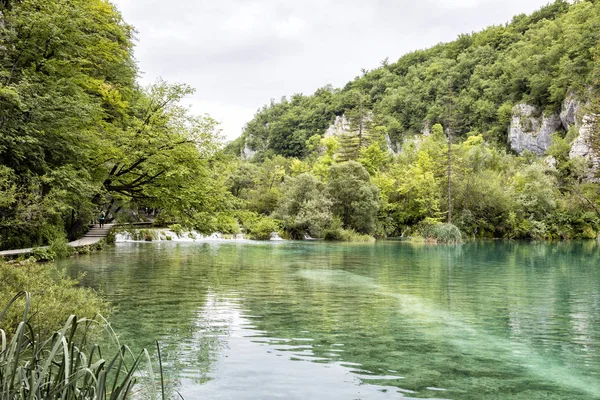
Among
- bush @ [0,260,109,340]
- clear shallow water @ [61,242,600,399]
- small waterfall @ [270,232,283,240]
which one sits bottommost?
clear shallow water @ [61,242,600,399]

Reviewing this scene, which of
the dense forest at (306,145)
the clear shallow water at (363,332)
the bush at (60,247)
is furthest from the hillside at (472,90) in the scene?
the bush at (60,247)

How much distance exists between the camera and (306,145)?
110750 mm

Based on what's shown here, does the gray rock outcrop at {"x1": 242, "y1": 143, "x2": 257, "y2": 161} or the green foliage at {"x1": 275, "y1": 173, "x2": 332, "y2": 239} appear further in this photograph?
the gray rock outcrop at {"x1": 242, "y1": 143, "x2": 257, "y2": 161}

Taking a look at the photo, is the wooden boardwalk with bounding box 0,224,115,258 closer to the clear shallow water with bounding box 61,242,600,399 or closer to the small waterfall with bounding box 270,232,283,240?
the clear shallow water with bounding box 61,242,600,399

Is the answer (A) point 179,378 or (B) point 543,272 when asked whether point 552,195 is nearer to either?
(B) point 543,272

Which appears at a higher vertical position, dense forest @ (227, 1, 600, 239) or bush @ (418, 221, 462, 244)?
dense forest @ (227, 1, 600, 239)

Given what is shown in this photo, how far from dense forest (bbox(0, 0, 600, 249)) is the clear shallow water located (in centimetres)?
343

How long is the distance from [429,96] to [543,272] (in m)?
97.2

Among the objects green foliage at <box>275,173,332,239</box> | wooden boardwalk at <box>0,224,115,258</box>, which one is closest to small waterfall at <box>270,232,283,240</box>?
green foliage at <box>275,173,332,239</box>

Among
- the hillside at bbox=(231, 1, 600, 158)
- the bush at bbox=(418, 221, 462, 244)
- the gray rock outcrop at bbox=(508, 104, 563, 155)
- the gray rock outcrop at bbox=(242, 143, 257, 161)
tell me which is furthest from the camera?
the gray rock outcrop at bbox=(242, 143, 257, 161)

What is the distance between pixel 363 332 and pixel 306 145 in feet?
338

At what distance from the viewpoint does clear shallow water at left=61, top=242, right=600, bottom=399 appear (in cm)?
605

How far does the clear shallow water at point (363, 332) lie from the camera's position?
238 inches

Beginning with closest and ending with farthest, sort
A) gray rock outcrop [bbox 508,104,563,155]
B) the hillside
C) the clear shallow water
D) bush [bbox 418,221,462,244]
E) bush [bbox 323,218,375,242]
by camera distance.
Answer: the clear shallow water → bush [bbox 418,221,462,244] → bush [bbox 323,218,375,242] → the hillside → gray rock outcrop [bbox 508,104,563,155]
